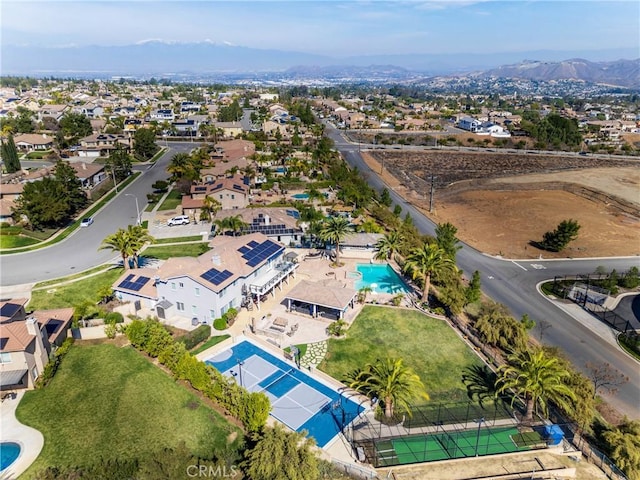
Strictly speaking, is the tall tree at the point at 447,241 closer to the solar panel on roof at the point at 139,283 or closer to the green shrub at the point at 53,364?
the solar panel on roof at the point at 139,283

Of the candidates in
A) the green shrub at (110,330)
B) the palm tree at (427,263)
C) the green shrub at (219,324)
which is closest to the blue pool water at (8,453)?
the green shrub at (110,330)

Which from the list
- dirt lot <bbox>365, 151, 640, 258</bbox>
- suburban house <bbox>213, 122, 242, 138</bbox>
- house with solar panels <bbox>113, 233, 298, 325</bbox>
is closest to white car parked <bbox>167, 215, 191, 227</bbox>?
house with solar panels <bbox>113, 233, 298, 325</bbox>

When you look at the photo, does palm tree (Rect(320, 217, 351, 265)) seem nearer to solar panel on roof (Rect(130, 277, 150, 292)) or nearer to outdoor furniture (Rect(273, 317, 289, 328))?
outdoor furniture (Rect(273, 317, 289, 328))

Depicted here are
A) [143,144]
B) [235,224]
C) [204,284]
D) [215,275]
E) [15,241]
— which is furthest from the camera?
[143,144]

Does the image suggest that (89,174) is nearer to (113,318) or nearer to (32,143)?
(32,143)

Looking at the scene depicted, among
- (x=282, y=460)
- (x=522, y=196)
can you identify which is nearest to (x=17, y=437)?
(x=282, y=460)

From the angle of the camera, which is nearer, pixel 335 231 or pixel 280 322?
pixel 280 322

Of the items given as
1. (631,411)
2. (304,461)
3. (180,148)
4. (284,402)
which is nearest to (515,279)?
(631,411)
